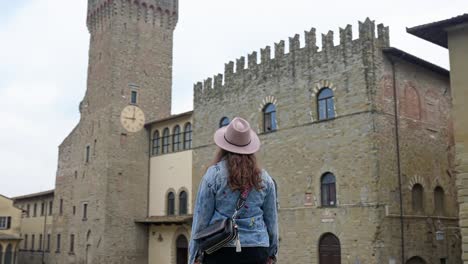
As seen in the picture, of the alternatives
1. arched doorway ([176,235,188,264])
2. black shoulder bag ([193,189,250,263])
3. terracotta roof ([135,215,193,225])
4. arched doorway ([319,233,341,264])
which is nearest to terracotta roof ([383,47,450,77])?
arched doorway ([319,233,341,264])

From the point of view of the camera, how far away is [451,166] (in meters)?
22.6

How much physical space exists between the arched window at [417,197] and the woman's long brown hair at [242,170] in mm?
18162

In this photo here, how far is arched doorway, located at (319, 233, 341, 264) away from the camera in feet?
66.1

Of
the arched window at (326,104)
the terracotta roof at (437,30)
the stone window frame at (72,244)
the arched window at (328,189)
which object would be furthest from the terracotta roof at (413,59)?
the stone window frame at (72,244)

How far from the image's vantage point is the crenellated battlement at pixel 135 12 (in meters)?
32.0

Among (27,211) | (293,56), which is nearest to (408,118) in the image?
(293,56)

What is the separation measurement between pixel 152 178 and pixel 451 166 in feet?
53.9

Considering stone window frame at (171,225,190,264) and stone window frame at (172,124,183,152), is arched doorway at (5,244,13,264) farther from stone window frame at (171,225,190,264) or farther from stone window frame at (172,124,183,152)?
stone window frame at (172,124,183,152)

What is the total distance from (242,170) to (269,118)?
67.5 feet

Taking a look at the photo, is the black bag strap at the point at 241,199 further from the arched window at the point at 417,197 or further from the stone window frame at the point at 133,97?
the stone window frame at the point at 133,97

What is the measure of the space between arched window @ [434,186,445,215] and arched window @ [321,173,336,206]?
421 cm

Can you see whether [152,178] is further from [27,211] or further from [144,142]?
[27,211]

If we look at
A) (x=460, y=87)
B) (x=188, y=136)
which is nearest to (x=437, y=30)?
(x=460, y=87)

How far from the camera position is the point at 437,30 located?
1430 centimetres
